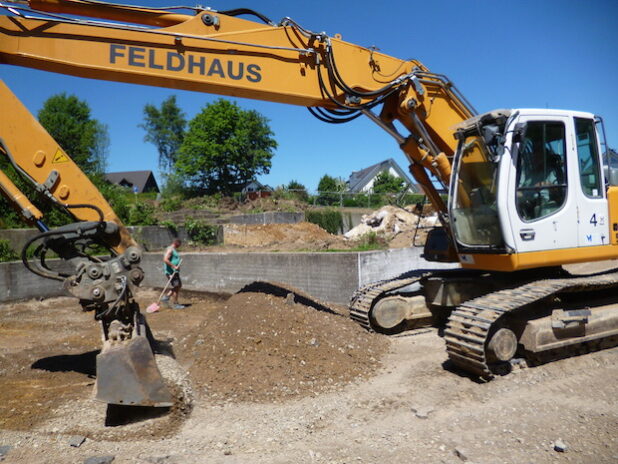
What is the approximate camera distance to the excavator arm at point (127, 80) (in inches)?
169

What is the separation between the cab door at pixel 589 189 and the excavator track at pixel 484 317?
553mm

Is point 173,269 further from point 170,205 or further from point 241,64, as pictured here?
point 170,205

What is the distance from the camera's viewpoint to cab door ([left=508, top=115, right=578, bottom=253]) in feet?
16.5

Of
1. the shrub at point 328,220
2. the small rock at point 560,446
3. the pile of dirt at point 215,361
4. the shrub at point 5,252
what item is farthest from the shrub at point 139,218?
the small rock at point 560,446

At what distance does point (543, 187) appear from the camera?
5141mm

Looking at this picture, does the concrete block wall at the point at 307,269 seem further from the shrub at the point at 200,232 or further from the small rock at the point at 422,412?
the small rock at the point at 422,412

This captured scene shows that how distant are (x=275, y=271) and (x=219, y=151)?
25586 mm

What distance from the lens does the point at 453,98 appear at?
6020 millimetres

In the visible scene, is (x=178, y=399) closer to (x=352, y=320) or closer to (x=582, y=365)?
(x=352, y=320)

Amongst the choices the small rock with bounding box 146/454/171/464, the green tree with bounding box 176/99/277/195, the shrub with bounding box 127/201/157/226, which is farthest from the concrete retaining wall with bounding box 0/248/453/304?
the green tree with bounding box 176/99/277/195

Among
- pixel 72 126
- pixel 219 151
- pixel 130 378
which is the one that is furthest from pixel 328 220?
pixel 72 126

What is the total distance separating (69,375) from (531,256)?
5316 mm

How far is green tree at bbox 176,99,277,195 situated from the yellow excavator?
28042 millimetres

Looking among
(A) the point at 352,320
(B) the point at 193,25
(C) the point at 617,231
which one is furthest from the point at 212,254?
(C) the point at 617,231
